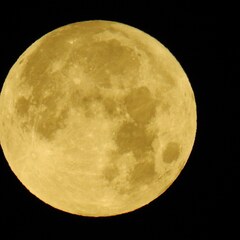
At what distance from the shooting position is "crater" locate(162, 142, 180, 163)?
184 inches

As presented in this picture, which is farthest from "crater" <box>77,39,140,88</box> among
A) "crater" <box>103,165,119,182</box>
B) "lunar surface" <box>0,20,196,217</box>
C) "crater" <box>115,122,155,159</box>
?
"crater" <box>103,165,119,182</box>

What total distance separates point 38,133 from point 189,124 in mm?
1697

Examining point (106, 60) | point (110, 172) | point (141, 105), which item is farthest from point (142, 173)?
point (106, 60)

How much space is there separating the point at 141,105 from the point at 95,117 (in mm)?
495

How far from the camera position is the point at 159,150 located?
4590 mm

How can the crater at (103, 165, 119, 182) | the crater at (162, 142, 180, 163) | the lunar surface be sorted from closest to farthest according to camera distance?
1. the lunar surface
2. the crater at (103, 165, 119, 182)
3. the crater at (162, 142, 180, 163)

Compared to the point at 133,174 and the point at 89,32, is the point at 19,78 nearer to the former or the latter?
the point at 89,32

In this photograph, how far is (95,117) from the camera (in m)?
4.27

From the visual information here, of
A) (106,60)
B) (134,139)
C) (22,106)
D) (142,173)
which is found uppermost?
(106,60)

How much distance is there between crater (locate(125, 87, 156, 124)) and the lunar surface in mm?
10

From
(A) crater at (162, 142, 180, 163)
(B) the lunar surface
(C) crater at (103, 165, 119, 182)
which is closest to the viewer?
(B) the lunar surface

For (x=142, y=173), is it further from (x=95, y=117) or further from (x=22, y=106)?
(x=22, y=106)

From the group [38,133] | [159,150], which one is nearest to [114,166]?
[159,150]

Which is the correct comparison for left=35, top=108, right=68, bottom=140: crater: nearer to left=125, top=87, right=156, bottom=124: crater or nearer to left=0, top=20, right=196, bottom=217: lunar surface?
left=0, top=20, right=196, bottom=217: lunar surface
